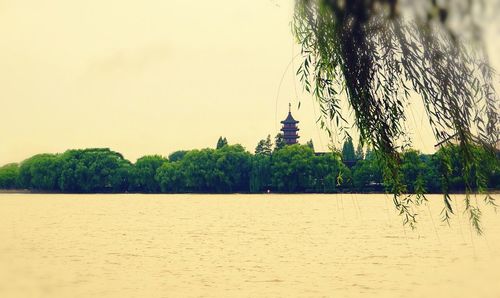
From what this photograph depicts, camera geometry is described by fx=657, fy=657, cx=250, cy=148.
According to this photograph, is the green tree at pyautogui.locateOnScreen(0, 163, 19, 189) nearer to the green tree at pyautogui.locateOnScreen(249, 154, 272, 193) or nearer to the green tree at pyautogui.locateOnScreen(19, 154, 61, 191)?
the green tree at pyautogui.locateOnScreen(19, 154, 61, 191)

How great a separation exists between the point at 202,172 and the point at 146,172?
8730 mm

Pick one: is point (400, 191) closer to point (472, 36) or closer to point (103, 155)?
point (472, 36)

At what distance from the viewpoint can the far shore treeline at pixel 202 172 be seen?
238 ft

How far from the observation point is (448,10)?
197 inches

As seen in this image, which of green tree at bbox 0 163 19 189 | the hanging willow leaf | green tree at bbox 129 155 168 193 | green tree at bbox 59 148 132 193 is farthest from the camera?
green tree at bbox 0 163 19 189

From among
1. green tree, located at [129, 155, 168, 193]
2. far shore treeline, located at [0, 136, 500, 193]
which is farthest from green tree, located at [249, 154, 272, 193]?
green tree, located at [129, 155, 168, 193]

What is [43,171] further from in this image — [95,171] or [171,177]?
[171,177]

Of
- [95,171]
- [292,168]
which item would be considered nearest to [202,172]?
[292,168]

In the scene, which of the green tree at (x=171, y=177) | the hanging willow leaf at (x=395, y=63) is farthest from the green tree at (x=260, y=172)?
the hanging willow leaf at (x=395, y=63)

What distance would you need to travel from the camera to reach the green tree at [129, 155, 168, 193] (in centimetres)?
8339
